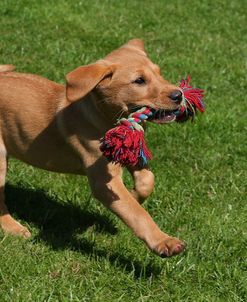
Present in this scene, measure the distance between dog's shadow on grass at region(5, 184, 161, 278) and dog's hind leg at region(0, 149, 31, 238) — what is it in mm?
137

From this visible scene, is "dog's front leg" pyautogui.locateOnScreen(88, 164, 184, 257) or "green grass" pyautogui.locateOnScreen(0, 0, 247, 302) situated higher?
"dog's front leg" pyautogui.locateOnScreen(88, 164, 184, 257)

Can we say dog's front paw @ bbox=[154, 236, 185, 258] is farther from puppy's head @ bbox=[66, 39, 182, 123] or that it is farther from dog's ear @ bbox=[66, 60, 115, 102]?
dog's ear @ bbox=[66, 60, 115, 102]

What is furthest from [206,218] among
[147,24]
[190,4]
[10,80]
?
[190,4]

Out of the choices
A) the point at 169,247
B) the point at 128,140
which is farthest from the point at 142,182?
the point at 169,247

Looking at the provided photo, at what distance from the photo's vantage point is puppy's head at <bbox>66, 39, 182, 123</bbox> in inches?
181

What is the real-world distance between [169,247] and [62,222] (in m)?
1.52

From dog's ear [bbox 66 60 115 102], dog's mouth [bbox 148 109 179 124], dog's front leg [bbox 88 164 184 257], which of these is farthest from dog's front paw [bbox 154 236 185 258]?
dog's ear [bbox 66 60 115 102]

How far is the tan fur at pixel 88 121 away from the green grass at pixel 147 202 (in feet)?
1.10

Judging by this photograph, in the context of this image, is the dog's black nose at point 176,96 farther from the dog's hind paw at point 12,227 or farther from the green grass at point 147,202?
the dog's hind paw at point 12,227

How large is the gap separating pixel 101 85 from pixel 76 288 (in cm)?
140

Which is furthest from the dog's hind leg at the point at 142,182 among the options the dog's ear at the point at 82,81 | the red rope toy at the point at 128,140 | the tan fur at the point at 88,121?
the dog's ear at the point at 82,81

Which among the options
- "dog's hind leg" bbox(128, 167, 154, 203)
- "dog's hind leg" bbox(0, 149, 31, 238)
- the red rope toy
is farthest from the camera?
"dog's hind leg" bbox(0, 149, 31, 238)

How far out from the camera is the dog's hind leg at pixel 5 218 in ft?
17.1

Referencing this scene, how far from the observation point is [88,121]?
492 centimetres
